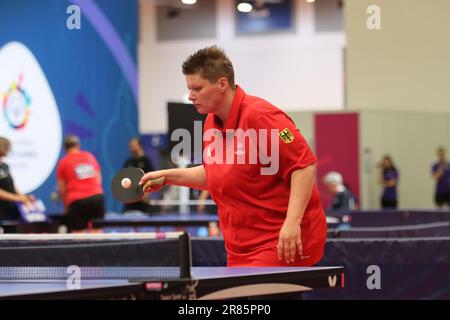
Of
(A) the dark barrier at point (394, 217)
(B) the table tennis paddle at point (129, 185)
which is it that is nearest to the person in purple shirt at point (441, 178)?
(A) the dark barrier at point (394, 217)

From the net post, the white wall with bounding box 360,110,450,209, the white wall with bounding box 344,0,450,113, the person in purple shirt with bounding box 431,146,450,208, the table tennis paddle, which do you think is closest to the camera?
the net post

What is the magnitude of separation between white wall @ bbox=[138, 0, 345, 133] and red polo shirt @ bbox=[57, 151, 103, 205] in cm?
1064

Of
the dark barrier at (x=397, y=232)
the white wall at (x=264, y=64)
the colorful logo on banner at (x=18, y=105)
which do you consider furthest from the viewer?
the white wall at (x=264, y=64)

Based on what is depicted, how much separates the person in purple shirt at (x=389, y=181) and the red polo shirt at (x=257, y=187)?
1262 cm

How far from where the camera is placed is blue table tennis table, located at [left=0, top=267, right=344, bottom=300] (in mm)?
2877

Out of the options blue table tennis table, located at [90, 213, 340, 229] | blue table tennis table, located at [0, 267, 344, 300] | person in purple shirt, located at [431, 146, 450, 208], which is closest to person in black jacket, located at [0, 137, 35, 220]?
blue table tennis table, located at [90, 213, 340, 229]

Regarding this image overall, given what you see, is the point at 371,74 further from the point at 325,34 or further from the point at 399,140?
the point at 325,34

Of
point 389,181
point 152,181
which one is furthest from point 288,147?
point 389,181

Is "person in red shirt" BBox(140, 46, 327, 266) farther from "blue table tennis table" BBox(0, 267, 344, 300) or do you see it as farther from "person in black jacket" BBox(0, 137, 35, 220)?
"person in black jacket" BBox(0, 137, 35, 220)

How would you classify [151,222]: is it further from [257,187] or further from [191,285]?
[191,285]

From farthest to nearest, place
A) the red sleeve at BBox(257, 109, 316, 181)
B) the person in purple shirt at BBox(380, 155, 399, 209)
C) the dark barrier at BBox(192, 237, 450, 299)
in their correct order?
1. the person in purple shirt at BBox(380, 155, 399, 209)
2. the dark barrier at BBox(192, 237, 450, 299)
3. the red sleeve at BBox(257, 109, 316, 181)

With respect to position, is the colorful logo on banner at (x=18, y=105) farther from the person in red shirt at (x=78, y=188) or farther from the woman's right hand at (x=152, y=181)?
the woman's right hand at (x=152, y=181)

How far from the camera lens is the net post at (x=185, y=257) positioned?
307cm

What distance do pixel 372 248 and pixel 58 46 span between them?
787cm
